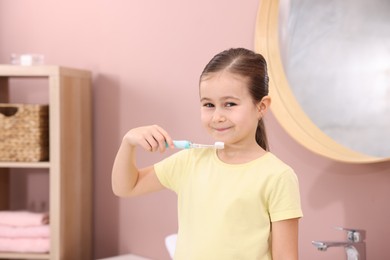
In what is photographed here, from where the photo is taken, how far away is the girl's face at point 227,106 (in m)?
1.20

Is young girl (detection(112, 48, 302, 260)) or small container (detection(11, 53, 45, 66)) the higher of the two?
small container (detection(11, 53, 45, 66))

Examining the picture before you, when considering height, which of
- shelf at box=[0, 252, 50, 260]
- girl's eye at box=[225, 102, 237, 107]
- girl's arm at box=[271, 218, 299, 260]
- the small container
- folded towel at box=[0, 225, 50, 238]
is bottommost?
shelf at box=[0, 252, 50, 260]

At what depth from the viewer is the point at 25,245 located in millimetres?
2176

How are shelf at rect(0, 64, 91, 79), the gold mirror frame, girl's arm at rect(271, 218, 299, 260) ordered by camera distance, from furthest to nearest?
shelf at rect(0, 64, 91, 79), the gold mirror frame, girl's arm at rect(271, 218, 299, 260)

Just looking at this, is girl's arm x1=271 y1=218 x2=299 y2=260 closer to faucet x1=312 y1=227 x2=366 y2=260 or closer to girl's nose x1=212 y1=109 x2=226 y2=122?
girl's nose x1=212 y1=109 x2=226 y2=122

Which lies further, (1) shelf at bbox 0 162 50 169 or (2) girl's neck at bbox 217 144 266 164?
(1) shelf at bbox 0 162 50 169

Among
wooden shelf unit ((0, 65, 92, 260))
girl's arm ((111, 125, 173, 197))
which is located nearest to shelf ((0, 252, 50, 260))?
wooden shelf unit ((0, 65, 92, 260))

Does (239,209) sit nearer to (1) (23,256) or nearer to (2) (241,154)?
(2) (241,154)

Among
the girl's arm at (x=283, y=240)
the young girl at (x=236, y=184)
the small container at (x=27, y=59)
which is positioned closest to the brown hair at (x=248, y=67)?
the young girl at (x=236, y=184)

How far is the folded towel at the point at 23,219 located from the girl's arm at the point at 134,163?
0.90 meters

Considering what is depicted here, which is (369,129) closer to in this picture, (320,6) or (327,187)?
(327,187)

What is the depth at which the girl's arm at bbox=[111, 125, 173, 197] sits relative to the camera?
126 centimetres

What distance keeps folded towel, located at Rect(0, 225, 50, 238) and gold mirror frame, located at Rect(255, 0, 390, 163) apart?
0.90 metres

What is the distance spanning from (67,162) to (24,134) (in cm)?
17
